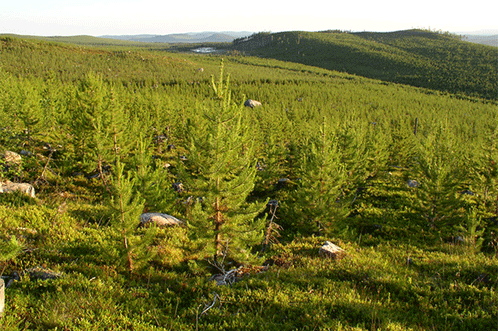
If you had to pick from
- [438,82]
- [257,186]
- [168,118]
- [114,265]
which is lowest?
[257,186]

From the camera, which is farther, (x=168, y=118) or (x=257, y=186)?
(x=168, y=118)

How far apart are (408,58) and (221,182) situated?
142 metres

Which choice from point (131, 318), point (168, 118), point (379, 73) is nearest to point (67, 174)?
point (168, 118)

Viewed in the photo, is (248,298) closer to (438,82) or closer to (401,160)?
(401,160)

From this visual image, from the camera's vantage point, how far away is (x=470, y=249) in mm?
11445

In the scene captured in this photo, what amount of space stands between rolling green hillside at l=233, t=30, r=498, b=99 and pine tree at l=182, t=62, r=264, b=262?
→ 9445 centimetres

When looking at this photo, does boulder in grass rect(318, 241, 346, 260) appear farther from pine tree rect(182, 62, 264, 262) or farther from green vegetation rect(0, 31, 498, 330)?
pine tree rect(182, 62, 264, 262)

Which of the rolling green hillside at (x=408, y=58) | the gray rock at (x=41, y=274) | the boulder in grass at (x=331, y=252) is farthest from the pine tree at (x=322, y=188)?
the rolling green hillside at (x=408, y=58)

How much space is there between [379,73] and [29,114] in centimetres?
12246

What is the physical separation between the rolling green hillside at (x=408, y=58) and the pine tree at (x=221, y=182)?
94.4 meters

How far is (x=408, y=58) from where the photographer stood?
121688 mm

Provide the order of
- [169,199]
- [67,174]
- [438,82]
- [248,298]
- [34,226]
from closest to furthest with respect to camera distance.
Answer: [248,298] < [34,226] < [169,199] < [67,174] < [438,82]

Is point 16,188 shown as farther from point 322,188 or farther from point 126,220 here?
point 322,188

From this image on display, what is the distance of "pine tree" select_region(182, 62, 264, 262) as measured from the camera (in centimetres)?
769
